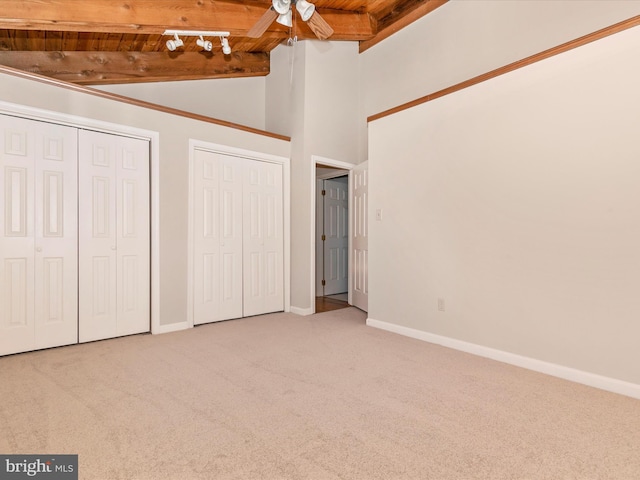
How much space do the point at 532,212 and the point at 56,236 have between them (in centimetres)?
415

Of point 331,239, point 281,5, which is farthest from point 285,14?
point 331,239

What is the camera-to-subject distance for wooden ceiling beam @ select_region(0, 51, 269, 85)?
4055 mm

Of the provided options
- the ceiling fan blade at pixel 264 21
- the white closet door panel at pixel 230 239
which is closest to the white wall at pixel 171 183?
the white closet door panel at pixel 230 239

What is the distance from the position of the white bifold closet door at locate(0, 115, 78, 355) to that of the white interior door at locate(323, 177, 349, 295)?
13.2 feet

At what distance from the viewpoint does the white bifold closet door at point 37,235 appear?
305 cm

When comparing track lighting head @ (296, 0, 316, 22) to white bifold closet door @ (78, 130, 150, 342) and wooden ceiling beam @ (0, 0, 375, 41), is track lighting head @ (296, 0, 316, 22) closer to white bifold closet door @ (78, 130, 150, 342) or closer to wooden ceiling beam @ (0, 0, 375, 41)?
wooden ceiling beam @ (0, 0, 375, 41)

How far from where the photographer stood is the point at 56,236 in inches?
130

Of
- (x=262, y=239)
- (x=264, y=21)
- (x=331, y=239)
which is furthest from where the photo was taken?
(x=331, y=239)

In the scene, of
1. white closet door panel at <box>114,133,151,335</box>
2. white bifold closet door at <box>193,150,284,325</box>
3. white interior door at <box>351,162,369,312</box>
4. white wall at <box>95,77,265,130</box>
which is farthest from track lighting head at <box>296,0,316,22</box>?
white wall at <box>95,77,265,130</box>

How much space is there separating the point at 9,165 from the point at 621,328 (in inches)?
192

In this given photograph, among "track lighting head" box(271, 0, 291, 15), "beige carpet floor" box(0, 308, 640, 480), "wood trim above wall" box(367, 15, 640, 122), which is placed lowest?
"beige carpet floor" box(0, 308, 640, 480)

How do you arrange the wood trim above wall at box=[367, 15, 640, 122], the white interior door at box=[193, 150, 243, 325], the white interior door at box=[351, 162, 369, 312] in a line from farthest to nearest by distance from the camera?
the white interior door at box=[351, 162, 369, 312] → the white interior door at box=[193, 150, 243, 325] → the wood trim above wall at box=[367, 15, 640, 122]

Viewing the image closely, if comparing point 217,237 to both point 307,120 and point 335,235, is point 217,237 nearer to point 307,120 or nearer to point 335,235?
point 307,120

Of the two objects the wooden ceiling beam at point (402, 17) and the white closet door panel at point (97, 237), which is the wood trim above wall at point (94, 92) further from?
the wooden ceiling beam at point (402, 17)
